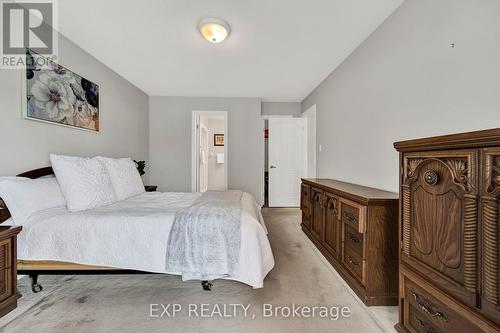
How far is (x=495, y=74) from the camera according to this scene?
1168mm

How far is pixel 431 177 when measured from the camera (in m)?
1.05

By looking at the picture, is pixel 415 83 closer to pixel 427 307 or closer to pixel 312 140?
pixel 427 307

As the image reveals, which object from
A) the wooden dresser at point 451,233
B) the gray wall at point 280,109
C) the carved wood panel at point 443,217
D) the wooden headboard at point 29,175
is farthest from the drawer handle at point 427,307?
the gray wall at point 280,109

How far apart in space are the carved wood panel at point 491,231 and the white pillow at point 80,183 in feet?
8.49

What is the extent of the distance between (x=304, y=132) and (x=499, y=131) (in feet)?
13.3

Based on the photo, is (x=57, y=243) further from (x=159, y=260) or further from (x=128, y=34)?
(x=128, y=34)

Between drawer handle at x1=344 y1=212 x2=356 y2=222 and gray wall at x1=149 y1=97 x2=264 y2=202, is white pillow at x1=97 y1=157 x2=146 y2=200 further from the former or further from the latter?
drawer handle at x1=344 y1=212 x2=356 y2=222

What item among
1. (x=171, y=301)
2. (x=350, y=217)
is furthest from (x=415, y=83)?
(x=171, y=301)

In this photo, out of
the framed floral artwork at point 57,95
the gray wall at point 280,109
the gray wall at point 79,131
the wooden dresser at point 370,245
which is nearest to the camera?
the wooden dresser at point 370,245

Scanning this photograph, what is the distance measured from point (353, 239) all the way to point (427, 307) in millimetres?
707

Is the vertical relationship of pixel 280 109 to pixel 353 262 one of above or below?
above

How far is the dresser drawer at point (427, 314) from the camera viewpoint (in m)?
0.94

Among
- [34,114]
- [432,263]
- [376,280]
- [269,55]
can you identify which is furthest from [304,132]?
[34,114]

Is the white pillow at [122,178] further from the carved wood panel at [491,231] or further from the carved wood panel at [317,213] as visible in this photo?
the carved wood panel at [491,231]
